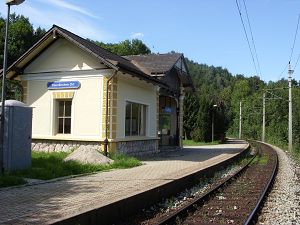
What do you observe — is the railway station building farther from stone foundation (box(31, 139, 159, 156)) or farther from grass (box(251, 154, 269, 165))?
grass (box(251, 154, 269, 165))

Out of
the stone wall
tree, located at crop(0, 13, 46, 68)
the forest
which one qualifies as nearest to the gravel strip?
the stone wall

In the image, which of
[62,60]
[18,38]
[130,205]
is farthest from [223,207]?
[18,38]

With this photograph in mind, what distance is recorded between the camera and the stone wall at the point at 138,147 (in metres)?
18.6

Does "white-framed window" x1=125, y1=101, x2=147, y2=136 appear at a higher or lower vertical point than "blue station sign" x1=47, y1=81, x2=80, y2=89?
lower

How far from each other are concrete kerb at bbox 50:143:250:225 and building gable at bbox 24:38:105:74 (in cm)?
780

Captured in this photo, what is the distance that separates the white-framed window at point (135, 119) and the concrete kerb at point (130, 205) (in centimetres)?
740

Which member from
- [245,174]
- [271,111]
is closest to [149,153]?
[245,174]

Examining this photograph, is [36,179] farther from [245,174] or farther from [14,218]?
[245,174]

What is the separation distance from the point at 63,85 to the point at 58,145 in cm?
262

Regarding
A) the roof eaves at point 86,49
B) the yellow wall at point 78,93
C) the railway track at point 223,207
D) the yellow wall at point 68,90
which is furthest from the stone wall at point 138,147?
the railway track at point 223,207

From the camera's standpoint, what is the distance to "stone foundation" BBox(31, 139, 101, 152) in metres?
18.0

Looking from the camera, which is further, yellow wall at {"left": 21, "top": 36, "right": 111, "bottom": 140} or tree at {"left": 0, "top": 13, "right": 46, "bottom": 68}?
tree at {"left": 0, "top": 13, "right": 46, "bottom": 68}

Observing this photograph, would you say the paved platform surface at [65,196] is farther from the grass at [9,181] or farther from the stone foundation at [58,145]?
the stone foundation at [58,145]

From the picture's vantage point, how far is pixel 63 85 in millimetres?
18781
